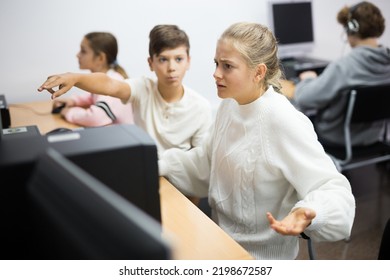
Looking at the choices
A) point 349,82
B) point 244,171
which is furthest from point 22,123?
point 349,82

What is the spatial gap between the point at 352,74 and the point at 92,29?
4.91ft

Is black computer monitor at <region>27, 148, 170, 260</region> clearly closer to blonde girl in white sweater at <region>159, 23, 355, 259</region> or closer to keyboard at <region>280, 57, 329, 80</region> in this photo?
blonde girl in white sweater at <region>159, 23, 355, 259</region>

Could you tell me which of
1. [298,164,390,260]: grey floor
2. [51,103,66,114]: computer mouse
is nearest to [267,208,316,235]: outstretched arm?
[298,164,390,260]: grey floor

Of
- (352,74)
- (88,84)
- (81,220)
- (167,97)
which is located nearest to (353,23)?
(352,74)

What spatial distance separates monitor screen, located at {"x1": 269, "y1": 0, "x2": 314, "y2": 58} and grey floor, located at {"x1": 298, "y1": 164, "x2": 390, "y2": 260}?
87 centimetres

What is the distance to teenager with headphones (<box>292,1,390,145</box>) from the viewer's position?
7.50 feet

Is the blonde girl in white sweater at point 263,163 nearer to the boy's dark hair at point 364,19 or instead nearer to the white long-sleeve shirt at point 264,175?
the white long-sleeve shirt at point 264,175

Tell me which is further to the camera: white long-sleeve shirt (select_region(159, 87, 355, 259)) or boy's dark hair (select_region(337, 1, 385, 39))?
boy's dark hair (select_region(337, 1, 385, 39))

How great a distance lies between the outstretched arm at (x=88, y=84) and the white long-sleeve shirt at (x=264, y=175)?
23 centimetres

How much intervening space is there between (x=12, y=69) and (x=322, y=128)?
5.83 feet

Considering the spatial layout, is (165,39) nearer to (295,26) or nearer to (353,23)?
(353,23)

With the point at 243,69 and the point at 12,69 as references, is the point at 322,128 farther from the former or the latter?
the point at 12,69

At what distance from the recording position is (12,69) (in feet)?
3.75

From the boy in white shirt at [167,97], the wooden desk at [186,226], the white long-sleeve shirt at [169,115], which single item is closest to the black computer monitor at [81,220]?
the wooden desk at [186,226]
